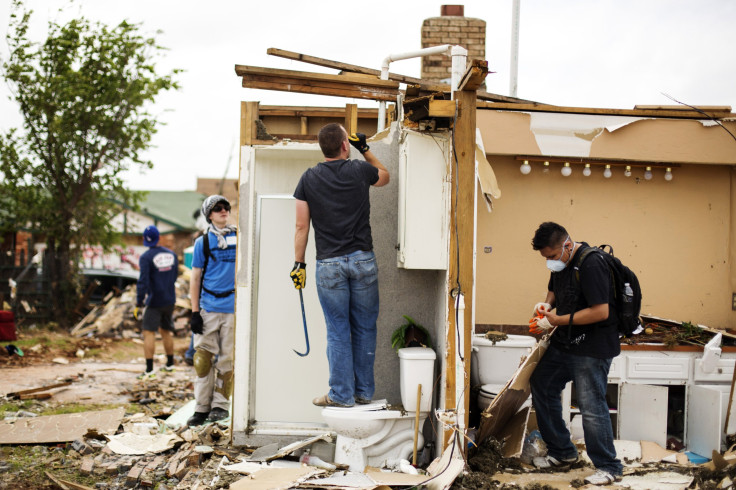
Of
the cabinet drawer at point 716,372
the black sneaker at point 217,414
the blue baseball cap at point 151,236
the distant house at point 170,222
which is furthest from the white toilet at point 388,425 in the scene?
the distant house at point 170,222

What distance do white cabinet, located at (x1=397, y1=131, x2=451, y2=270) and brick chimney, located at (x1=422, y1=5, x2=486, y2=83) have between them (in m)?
4.72

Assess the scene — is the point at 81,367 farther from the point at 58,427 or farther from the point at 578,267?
the point at 578,267

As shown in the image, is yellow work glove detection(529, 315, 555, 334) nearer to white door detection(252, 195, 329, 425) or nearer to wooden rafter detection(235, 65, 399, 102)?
white door detection(252, 195, 329, 425)

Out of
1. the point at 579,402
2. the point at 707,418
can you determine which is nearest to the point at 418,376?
the point at 579,402

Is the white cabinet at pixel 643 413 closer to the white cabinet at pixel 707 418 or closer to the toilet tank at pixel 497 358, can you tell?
the white cabinet at pixel 707 418

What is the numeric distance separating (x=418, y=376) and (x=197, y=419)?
262 centimetres

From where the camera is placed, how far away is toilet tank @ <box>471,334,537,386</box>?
6039mm

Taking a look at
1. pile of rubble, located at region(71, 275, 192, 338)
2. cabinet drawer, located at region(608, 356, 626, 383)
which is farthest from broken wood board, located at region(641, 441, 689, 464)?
pile of rubble, located at region(71, 275, 192, 338)

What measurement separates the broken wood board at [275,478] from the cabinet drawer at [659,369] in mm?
3129

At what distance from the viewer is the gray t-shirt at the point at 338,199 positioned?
→ 5305mm

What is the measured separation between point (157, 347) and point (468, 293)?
1020 centimetres

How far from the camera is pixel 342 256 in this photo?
17.4 ft

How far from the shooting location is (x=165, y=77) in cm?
1524

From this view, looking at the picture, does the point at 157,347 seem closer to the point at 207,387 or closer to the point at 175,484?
the point at 207,387
